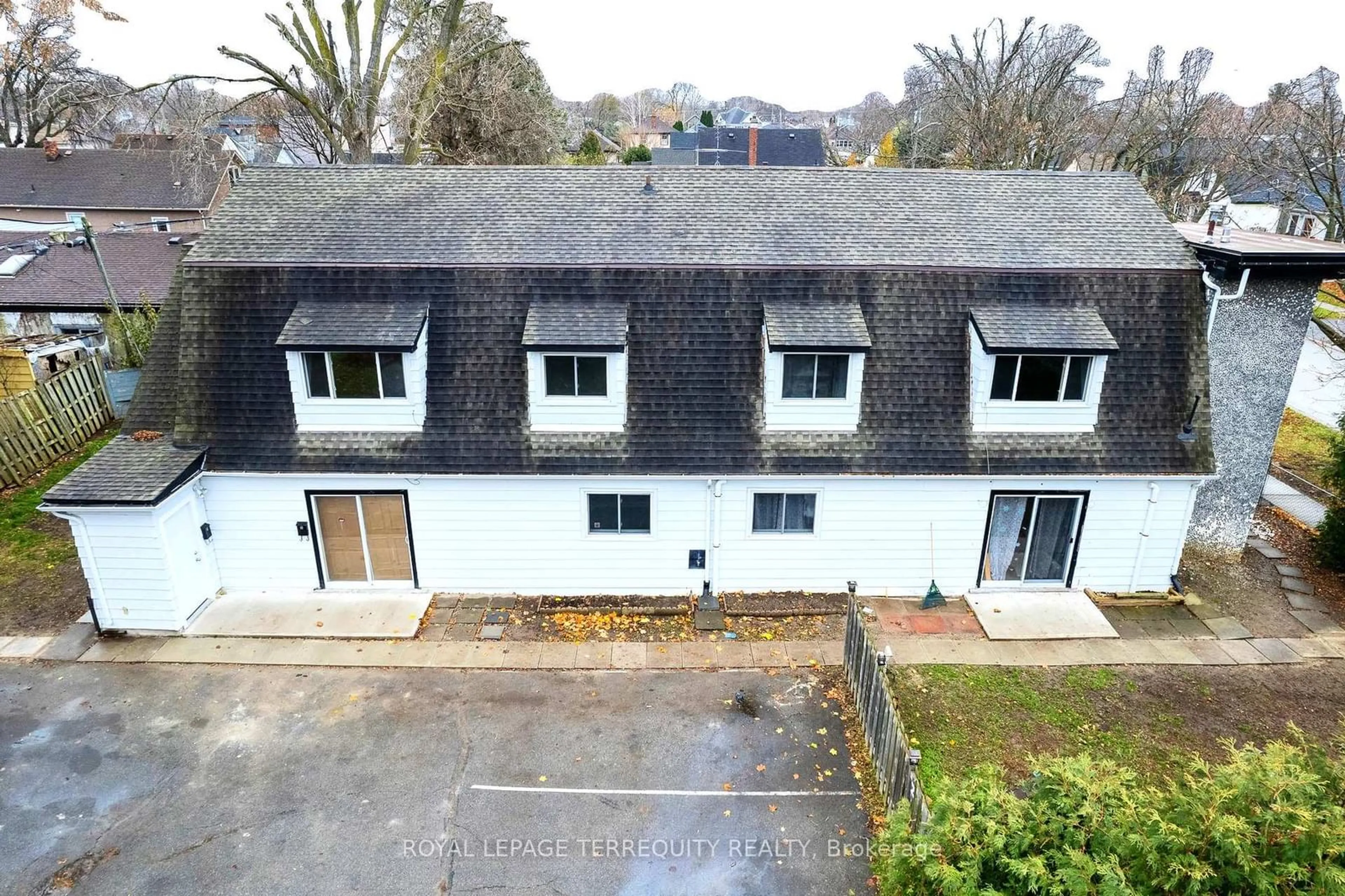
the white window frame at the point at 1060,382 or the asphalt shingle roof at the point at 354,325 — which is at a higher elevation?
the asphalt shingle roof at the point at 354,325

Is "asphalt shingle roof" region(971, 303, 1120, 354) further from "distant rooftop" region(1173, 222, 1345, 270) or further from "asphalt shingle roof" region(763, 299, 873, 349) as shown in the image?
"distant rooftop" region(1173, 222, 1345, 270)

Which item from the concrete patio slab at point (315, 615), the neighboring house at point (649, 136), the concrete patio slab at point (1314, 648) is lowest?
the concrete patio slab at point (1314, 648)

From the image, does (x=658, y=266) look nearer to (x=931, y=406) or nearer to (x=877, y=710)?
(x=931, y=406)

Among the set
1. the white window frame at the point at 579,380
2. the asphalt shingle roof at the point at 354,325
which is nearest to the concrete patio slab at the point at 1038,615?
the white window frame at the point at 579,380

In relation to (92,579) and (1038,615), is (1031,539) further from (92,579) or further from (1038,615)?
(92,579)

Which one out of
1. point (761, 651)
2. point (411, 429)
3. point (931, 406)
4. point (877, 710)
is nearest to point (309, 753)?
point (411, 429)

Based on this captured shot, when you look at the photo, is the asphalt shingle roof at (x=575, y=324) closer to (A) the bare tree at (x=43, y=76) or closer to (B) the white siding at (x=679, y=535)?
(B) the white siding at (x=679, y=535)
